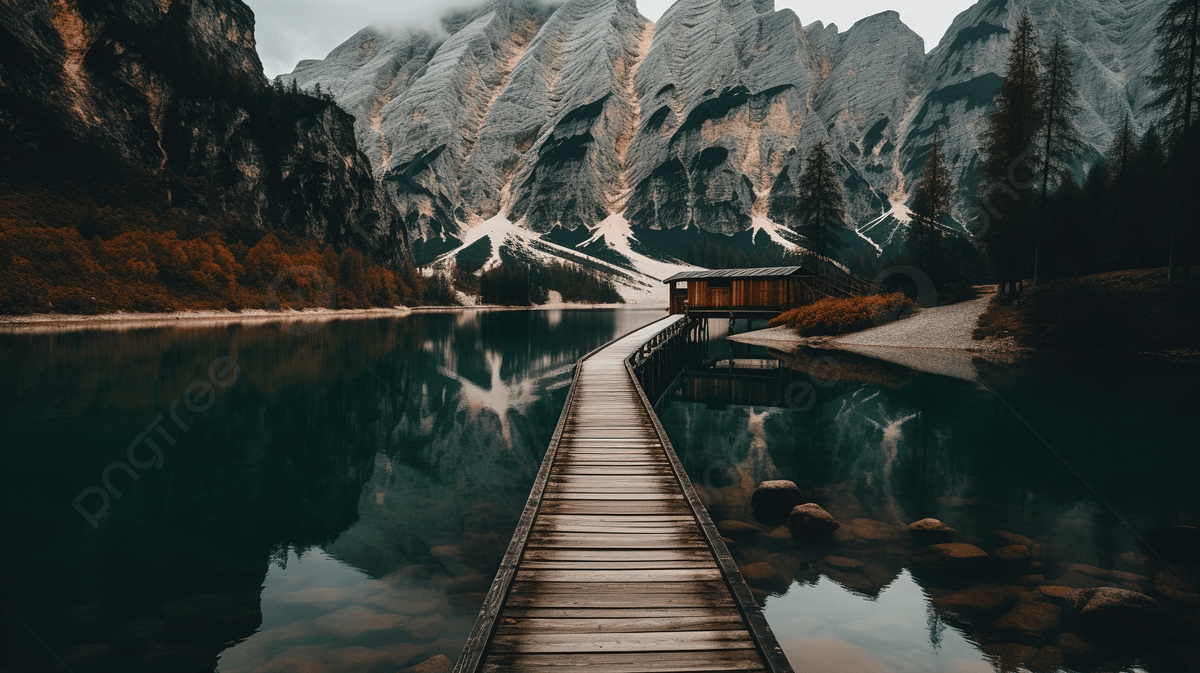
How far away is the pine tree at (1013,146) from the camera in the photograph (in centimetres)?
4094

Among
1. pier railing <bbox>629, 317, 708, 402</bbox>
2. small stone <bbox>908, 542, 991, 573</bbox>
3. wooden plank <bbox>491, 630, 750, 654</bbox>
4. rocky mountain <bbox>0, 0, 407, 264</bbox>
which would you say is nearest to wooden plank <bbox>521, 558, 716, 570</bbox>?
wooden plank <bbox>491, 630, 750, 654</bbox>

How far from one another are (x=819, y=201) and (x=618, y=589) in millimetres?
59272

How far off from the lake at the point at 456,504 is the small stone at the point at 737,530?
97 millimetres

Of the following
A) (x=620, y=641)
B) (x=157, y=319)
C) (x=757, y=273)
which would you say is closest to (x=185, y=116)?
(x=157, y=319)

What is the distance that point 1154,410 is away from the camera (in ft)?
70.1

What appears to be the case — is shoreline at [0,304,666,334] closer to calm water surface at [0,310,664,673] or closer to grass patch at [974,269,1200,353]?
calm water surface at [0,310,664,673]

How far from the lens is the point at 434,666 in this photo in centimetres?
755

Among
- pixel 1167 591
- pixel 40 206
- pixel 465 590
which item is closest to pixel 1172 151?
pixel 1167 591

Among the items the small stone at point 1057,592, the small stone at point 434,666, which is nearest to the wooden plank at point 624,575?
the small stone at point 434,666

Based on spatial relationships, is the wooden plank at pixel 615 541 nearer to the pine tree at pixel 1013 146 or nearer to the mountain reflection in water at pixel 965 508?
the mountain reflection in water at pixel 965 508

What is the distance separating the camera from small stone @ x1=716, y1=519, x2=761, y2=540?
11.5 meters

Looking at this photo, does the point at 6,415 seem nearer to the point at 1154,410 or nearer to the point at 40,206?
the point at 1154,410

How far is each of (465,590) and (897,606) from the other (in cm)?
709

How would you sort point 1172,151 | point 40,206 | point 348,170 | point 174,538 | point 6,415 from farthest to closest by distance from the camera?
point 348,170, point 40,206, point 1172,151, point 6,415, point 174,538
